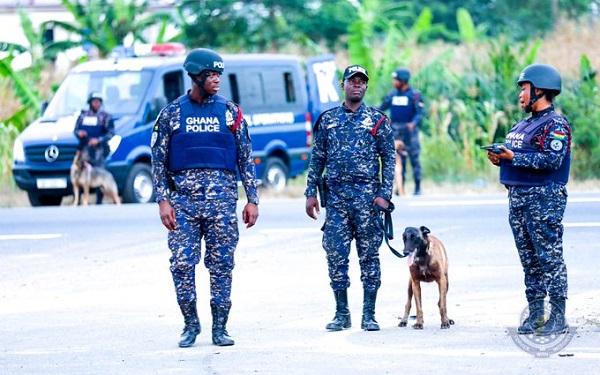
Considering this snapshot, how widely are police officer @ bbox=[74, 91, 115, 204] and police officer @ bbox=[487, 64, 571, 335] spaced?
12243 mm

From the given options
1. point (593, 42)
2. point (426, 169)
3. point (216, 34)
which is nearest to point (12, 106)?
point (426, 169)

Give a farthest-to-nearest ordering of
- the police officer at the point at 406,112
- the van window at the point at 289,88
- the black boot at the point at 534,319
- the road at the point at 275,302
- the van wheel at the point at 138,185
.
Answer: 1. the van window at the point at 289,88
2. the van wheel at the point at 138,185
3. the police officer at the point at 406,112
4. the black boot at the point at 534,319
5. the road at the point at 275,302

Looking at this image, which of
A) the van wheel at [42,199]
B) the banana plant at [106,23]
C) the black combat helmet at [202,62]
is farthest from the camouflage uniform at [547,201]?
the banana plant at [106,23]

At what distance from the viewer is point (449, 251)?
13.5m

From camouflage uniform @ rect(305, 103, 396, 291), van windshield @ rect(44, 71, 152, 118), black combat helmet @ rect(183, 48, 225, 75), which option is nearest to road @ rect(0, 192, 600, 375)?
camouflage uniform @ rect(305, 103, 396, 291)

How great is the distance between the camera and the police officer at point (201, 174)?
8.22 metres

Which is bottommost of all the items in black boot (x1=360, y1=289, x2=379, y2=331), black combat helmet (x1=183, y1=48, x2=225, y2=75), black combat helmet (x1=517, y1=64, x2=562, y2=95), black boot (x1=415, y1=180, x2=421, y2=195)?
black boot (x1=415, y1=180, x2=421, y2=195)

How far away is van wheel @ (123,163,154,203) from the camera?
66.0 feet

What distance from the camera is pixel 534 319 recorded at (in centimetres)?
836

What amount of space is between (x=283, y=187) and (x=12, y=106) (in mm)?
7021

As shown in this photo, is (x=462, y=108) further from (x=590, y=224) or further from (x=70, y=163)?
(x=590, y=224)

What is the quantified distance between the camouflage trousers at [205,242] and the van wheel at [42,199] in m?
12.9

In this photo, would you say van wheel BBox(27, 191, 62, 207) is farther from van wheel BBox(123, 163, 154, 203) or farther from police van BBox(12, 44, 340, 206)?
van wheel BBox(123, 163, 154, 203)

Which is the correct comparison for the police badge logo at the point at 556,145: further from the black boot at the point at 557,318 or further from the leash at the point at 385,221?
the leash at the point at 385,221
